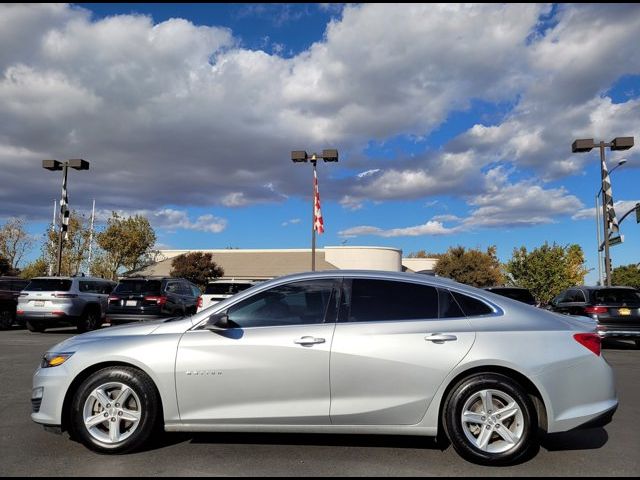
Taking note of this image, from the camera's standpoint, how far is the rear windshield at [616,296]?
13430mm

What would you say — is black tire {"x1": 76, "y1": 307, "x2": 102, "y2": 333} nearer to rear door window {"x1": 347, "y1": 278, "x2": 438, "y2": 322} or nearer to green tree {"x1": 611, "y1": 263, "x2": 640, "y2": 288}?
rear door window {"x1": 347, "y1": 278, "x2": 438, "y2": 322}

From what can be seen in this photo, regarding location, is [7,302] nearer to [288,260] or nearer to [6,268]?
[288,260]

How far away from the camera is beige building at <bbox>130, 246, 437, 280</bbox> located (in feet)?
183

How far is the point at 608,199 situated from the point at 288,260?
129 feet

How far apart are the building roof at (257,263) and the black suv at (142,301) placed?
36.4m

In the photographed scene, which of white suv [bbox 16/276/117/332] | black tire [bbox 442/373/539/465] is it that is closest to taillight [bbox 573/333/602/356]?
black tire [bbox 442/373/539/465]

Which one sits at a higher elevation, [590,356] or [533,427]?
[590,356]

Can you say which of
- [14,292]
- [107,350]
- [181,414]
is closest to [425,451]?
[181,414]

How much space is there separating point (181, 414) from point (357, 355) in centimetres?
159

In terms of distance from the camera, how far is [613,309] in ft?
43.6

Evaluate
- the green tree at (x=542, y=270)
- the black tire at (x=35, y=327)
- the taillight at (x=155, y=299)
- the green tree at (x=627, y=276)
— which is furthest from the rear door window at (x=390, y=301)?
the green tree at (x=627, y=276)

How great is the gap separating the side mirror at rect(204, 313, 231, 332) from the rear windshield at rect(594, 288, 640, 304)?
11705 millimetres

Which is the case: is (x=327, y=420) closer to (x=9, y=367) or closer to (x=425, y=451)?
(x=425, y=451)

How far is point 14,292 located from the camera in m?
18.6
